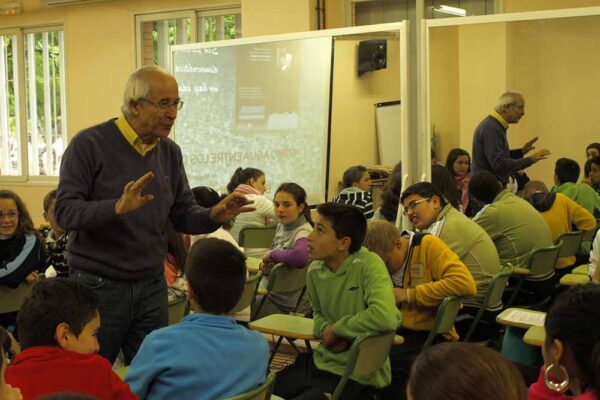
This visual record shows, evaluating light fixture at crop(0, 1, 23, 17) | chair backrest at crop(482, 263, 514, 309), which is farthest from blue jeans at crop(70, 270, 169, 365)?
light fixture at crop(0, 1, 23, 17)

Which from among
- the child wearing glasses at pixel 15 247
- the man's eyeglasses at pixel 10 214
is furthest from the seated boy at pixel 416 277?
the man's eyeglasses at pixel 10 214

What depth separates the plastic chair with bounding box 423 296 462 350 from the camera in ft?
11.7

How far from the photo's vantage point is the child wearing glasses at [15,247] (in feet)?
14.1

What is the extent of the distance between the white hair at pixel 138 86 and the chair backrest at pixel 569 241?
3.48 metres

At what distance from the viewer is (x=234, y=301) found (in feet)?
7.44

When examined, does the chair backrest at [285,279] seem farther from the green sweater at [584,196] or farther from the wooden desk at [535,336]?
the green sweater at [584,196]

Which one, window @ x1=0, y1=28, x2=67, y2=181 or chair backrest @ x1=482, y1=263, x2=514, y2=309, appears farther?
window @ x1=0, y1=28, x2=67, y2=181

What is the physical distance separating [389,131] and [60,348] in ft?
15.7

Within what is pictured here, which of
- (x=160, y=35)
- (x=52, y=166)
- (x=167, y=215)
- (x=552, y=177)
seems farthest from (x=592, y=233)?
(x=52, y=166)

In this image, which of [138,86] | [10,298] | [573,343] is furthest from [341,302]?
[10,298]

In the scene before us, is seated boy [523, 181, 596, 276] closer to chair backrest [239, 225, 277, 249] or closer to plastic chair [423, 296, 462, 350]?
chair backrest [239, 225, 277, 249]

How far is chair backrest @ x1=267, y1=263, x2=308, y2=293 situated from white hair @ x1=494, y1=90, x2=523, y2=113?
7.83ft

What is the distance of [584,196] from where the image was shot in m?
5.89

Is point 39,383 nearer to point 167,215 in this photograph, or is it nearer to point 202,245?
point 202,245
